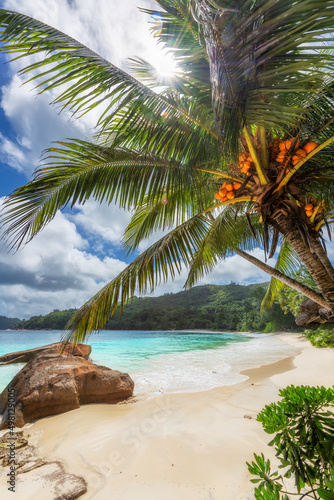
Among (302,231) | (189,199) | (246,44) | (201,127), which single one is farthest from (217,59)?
(189,199)

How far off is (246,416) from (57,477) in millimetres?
2747

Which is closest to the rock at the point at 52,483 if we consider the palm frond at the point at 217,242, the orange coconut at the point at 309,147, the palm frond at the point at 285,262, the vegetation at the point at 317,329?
the palm frond at the point at 217,242

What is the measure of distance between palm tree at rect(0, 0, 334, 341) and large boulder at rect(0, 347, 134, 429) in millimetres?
2597

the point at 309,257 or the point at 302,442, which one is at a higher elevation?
the point at 309,257

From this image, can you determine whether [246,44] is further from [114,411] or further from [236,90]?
[114,411]

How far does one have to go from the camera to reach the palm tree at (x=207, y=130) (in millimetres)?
1708

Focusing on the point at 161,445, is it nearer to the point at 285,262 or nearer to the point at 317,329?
the point at 285,262

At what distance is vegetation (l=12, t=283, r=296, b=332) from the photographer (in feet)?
157

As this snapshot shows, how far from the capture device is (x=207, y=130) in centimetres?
285

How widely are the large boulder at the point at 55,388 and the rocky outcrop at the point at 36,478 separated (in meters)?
1.22

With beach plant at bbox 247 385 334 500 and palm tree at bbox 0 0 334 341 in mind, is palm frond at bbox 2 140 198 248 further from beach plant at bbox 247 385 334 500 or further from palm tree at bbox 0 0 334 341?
beach plant at bbox 247 385 334 500

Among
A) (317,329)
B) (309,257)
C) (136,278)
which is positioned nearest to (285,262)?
(309,257)

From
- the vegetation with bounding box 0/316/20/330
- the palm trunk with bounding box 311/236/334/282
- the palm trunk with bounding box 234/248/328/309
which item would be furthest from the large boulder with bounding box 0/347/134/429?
the vegetation with bounding box 0/316/20/330

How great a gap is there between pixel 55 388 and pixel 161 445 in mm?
2672
